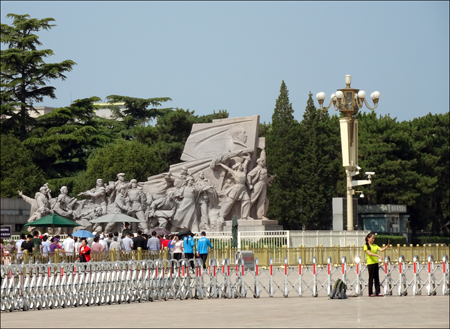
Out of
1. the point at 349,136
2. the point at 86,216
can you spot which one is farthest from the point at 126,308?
the point at 86,216

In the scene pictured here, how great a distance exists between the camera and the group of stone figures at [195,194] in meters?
30.5

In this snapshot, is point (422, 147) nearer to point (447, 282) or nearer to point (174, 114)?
point (174, 114)

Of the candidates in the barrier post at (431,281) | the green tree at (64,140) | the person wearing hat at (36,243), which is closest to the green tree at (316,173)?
the green tree at (64,140)

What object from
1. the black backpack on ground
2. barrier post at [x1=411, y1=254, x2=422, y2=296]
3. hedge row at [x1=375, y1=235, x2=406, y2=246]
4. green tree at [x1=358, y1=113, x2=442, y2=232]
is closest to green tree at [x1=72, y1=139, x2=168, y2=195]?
green tree at [x1=358, y1=113, x2=442, y2=232]

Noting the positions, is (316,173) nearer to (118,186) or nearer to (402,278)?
(118,186)

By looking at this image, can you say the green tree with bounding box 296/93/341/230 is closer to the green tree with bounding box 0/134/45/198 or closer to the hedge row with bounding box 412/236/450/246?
the hedge row with bounding box 412/236/450/246

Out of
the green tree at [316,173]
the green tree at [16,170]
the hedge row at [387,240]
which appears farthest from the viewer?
the green tree at [316,173]

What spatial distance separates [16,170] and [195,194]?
50.8ft

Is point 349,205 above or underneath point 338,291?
above

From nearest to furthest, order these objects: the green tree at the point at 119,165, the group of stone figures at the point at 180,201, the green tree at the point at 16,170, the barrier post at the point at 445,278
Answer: the barrier post at the point at 445,278, the group of stone figures at the point at 180,201, the green tree at the point at 16,170, the green tree at the point at 119,165

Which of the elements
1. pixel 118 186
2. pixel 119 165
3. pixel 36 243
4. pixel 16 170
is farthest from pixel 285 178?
pixel 36 243

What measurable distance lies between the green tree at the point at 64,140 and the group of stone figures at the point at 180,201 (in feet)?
42.1

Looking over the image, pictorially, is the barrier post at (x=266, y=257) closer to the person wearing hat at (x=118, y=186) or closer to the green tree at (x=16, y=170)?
the person wearing hat at (x=118, y=186)

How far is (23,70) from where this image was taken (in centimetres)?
4512
